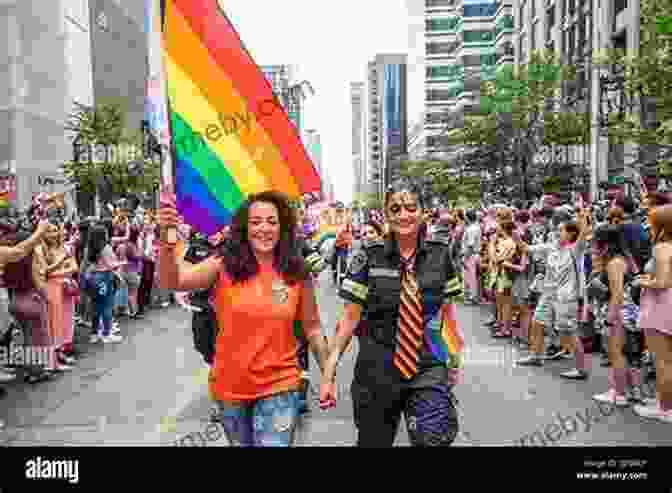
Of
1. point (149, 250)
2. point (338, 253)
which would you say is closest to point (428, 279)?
point (149, 250)

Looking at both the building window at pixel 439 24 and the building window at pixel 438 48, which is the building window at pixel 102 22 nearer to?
the building window at pixel 438 48

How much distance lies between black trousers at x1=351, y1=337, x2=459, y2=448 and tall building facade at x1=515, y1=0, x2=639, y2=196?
66.9 ft

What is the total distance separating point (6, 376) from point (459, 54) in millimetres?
88101

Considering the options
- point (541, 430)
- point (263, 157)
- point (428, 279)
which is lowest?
point (541, 430)

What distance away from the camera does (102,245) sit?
11250 mm

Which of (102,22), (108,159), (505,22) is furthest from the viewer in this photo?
(505,22)

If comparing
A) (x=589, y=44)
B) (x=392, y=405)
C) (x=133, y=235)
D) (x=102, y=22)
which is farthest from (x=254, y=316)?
(x=102, y=22)

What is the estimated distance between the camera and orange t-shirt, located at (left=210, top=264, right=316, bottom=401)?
11.7ft

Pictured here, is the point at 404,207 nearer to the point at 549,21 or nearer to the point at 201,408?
the point at 201,408

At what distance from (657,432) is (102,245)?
25.6 ft

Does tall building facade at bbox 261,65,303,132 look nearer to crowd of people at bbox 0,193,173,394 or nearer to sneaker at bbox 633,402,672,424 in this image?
crowd of people at bbox 0,193,173,394

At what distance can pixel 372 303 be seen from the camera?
12.6 ft

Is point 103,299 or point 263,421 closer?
point 263,421
